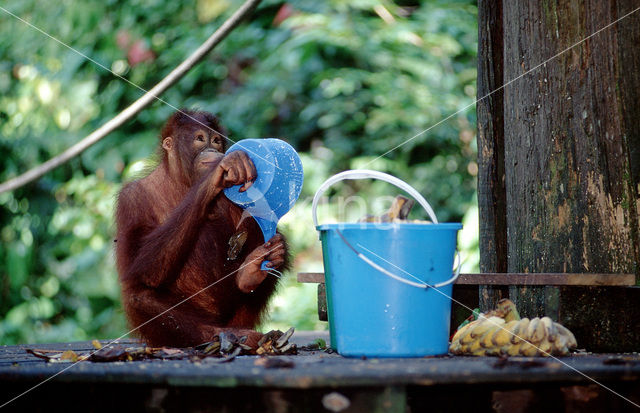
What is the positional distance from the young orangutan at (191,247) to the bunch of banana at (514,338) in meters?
0.69

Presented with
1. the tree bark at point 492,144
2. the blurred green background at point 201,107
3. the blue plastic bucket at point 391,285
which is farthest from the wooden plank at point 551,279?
the blurred green background at point 201,107

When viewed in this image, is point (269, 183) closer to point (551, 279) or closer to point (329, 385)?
point (551, 279)

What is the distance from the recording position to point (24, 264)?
6051 millimetres

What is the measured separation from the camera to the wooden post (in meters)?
2.07

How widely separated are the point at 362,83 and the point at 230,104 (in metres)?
1.21

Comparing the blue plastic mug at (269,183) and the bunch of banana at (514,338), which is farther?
the blue plastic mug at (269,183)

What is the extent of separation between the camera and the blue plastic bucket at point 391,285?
1821 mm

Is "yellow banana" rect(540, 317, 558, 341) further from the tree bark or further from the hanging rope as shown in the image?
the hanging rope

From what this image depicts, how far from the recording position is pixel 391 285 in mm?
1819

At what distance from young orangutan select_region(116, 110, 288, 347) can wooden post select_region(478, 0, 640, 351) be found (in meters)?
0.83

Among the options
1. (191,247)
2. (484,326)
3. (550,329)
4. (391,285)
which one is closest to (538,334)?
(550,329)

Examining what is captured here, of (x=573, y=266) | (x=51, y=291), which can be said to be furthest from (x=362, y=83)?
(x=573, y=266)

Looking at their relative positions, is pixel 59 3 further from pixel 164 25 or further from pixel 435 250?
pixel 435 250

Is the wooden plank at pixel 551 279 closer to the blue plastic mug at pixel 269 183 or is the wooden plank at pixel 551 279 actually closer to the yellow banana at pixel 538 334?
the yellow banana at pixel 538 334
